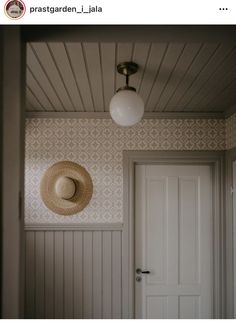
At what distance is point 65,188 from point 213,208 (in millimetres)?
1346

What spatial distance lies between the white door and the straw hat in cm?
47

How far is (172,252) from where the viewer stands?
303 cm

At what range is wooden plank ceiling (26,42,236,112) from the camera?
65.5 inches

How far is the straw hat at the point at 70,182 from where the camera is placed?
294 cm

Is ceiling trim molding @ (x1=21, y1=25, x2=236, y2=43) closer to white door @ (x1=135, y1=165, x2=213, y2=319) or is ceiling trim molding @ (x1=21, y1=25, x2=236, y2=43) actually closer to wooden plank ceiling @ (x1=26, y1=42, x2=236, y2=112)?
wooden plank ceiling @ (x1=26, y1=42, x2=236, y2=112)

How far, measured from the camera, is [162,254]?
3035 mm

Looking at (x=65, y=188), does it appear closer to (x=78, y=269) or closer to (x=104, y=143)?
(x=104, y=143)

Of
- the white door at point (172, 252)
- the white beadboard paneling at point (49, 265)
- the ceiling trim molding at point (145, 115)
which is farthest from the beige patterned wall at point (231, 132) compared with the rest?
the white beadboard paneling at point (49, 265)

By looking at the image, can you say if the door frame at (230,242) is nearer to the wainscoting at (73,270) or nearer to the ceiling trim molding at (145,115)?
the ceiling trim molding at (145,115)

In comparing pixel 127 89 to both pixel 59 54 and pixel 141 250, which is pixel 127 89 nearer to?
pixel 59 54

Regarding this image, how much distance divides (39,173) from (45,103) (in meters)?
0.63

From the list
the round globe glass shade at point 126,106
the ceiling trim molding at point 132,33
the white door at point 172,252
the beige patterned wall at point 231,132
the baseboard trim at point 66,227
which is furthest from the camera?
the white door at point 172,252

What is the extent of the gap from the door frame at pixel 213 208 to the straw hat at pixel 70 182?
356 mm
